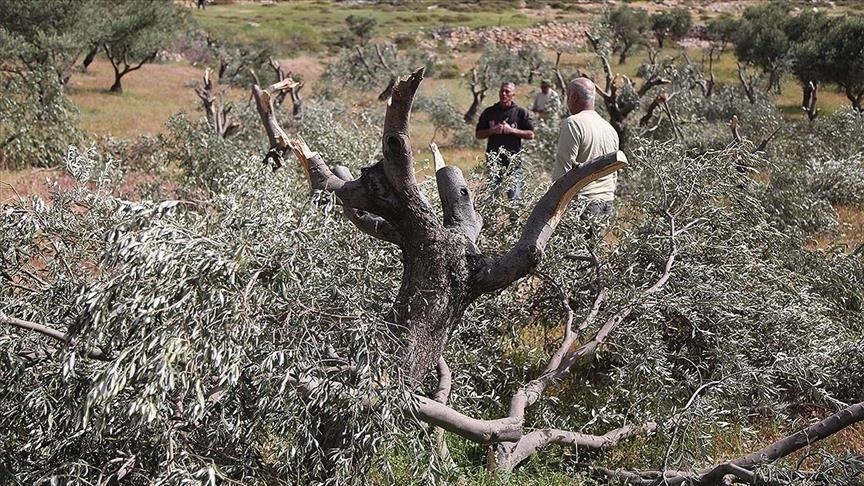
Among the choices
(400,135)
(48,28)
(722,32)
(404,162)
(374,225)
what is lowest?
(722,32)

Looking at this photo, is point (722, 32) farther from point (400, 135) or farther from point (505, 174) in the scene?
point (400, 135)

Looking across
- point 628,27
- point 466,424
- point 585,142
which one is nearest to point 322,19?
point 628,27

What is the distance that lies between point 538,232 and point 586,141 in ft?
8.48

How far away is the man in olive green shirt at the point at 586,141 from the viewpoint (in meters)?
5.99

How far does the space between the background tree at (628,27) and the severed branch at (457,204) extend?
3999 cm

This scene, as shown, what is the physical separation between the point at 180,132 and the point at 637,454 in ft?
27.4

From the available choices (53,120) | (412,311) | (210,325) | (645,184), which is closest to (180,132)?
(53,120)

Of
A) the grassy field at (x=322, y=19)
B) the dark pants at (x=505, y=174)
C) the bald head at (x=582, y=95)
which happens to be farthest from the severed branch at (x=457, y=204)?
the grassy field at (x=322, y=19)

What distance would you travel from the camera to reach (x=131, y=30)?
26078 millimetres

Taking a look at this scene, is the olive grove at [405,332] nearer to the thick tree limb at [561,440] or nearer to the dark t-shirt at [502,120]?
the thick tree limb at [561,440]

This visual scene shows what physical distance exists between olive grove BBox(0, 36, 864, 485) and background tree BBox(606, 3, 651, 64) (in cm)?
3864

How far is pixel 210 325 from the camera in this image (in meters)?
2.58

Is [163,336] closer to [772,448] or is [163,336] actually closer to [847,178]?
[772,448]

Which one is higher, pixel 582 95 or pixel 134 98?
pixel 582 95
